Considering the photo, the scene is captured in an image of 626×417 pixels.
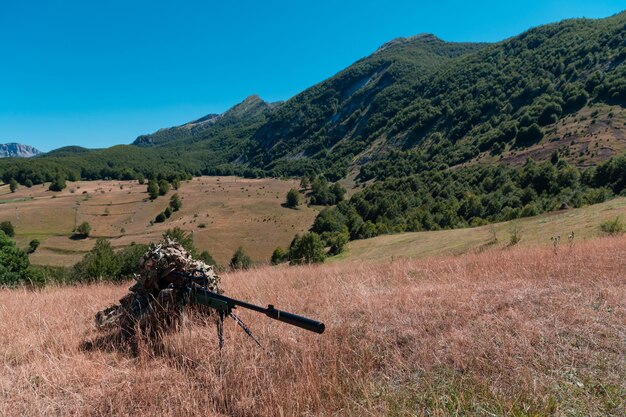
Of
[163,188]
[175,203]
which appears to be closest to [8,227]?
[175,203]

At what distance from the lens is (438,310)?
16.5 ft

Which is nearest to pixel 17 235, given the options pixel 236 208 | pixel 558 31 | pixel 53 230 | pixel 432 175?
pixel 53 230

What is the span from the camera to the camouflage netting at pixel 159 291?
190 inches

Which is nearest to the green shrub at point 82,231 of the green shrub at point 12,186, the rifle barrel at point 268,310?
the green shrub at point 12,186

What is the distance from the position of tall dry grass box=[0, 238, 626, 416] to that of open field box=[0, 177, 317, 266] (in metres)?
71.5

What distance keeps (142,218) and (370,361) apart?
403 feet

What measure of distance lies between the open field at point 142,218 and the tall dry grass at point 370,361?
71.5 m

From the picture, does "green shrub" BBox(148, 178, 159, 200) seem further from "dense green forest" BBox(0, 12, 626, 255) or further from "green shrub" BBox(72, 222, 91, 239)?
"green shrub" BBox(72, 222, 91, 239)

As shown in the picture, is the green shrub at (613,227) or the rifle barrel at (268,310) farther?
the green shrub at (613,227)

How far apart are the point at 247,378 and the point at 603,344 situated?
13.0ft

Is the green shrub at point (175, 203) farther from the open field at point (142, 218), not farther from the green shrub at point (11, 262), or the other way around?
the green shrub at point (11, 262)

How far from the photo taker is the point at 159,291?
5.08m

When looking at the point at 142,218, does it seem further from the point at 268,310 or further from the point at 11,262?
the point at 268,310

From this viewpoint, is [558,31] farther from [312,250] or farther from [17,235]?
[17,235]
